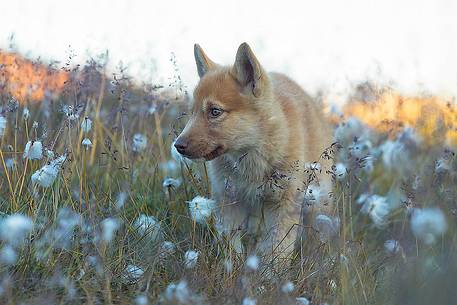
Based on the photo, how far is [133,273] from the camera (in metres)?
3.46

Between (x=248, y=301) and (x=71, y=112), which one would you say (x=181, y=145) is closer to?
(x=71, y=112)

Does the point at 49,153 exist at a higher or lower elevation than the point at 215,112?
lower

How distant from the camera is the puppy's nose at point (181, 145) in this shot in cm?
422

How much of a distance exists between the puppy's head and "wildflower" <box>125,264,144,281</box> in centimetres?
105

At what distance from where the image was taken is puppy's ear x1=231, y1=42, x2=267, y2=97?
14.6 feet

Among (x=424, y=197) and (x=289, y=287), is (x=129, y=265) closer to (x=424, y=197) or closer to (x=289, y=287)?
(x=289, y=287)

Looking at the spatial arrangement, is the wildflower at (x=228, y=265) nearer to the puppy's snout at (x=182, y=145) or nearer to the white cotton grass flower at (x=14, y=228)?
the puppy's snout at (x=182, y=145)

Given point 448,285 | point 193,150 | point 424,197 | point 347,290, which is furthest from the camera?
point 193,150

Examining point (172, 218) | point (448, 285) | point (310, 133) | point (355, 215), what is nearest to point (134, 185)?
point (172, 218)

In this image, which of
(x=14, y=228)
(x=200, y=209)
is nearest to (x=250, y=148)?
(x=200, y=209)

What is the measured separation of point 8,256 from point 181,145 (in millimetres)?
1384

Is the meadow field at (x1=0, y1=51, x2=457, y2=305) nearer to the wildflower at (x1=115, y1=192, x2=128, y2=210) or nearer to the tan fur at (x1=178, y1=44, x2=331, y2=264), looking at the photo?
the wildflower at (x1=115, y1=192, x2=128, y2=210)

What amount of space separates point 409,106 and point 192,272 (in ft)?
11.5

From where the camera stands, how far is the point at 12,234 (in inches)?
121
